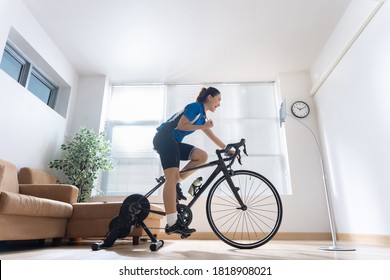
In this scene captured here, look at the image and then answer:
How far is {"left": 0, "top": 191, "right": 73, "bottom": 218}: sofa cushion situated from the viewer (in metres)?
1.70

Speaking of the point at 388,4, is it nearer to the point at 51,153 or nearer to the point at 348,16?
the point at 348,16

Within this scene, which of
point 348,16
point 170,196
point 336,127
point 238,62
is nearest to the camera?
point 170,196

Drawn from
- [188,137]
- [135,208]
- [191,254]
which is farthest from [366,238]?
[188,137]

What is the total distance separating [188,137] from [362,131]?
2.47 metres

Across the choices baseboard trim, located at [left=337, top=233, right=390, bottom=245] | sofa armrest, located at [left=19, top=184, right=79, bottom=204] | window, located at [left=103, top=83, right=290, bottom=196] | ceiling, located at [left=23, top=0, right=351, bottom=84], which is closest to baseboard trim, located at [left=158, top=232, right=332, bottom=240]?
baseboard trim, located at [left=337, top=233, right=390, bottom=245]

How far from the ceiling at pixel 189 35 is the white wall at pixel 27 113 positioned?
187 millimetres

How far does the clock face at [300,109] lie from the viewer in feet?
13.5

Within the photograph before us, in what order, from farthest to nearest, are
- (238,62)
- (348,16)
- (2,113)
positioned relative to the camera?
(238,62)
(348,16)
(2,113)

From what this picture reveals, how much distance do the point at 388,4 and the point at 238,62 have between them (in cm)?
208

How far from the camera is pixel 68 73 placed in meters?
4.15

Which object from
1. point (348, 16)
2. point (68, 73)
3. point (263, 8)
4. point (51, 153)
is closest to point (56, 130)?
point (51, 153)

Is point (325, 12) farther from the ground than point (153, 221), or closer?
farther from the ground

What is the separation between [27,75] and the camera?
3.44 metres

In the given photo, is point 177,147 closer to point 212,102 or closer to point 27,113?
point 212,102
